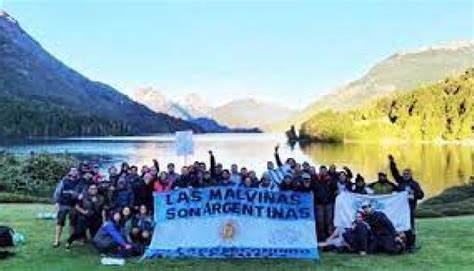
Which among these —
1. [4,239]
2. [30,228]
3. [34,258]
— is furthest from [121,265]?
[30,228]

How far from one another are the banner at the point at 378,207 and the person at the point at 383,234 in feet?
2.08

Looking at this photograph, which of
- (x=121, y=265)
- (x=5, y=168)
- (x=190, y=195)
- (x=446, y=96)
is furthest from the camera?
(x=446, y=96)

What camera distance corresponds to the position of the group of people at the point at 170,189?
1869 centimetres

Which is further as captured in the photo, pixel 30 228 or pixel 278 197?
pixel 30 228

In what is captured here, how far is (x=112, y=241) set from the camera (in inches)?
719

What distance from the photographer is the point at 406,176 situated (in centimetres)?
2025

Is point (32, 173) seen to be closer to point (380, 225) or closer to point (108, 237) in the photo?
point (108, 237)

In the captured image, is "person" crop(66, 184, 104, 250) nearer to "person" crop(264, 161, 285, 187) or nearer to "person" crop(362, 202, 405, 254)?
"person" crop(264, 161, 285, 187)

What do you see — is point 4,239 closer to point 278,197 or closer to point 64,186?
point 64,186

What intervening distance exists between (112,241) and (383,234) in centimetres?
666

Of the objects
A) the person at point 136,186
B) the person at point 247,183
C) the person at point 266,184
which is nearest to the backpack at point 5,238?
the person at point 136,186

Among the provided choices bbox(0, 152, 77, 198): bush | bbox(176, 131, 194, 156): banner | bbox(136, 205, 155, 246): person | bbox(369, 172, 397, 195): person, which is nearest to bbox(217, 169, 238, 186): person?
bbox(136, 205, 155, 246): person

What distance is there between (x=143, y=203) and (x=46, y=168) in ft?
76.0

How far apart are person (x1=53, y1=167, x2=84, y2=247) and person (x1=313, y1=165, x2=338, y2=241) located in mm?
6218
